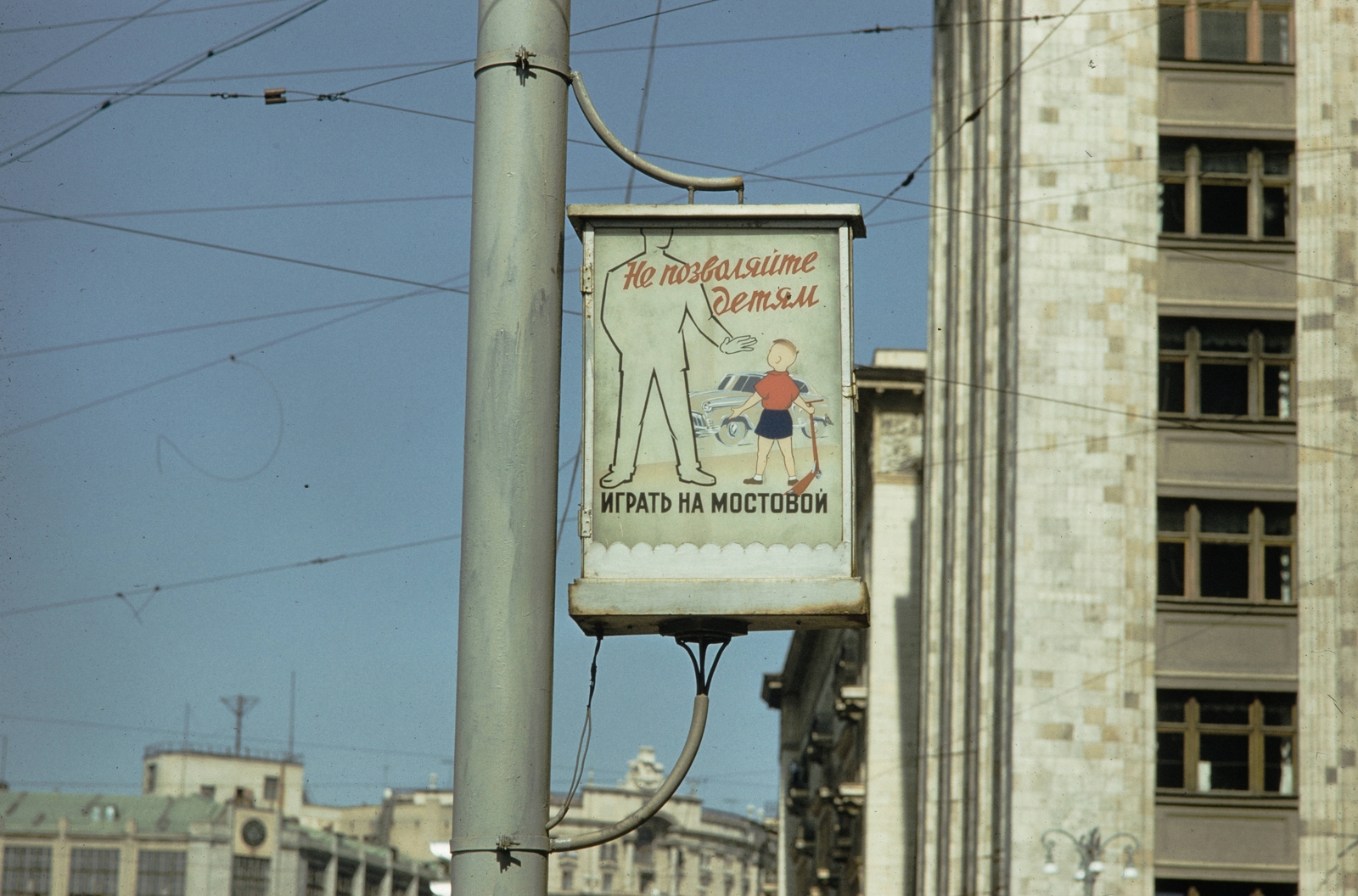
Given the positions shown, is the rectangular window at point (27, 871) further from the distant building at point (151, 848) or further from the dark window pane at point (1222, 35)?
the dark window pane at point (1222, 35)

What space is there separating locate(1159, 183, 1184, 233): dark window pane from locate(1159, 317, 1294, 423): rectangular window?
207 cm

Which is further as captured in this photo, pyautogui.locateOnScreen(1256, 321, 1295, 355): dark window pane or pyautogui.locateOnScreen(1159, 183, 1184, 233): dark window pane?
pyautogui.locateOnScreen(1159, 183, 1184, 233): dark window pane

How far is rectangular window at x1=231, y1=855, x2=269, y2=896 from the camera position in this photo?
14550cm

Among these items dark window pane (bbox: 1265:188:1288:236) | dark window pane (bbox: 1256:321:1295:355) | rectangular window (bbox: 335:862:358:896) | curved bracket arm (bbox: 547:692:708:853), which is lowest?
rectangular window (bbox: 335:862:358:896)

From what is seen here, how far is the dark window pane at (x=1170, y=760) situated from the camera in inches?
1506

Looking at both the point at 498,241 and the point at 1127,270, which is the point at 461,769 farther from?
the point at 1127,270

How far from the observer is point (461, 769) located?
4883mm

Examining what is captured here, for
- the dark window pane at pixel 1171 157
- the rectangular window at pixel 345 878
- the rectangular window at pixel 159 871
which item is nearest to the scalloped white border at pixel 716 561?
the dark window pane at pixel 1171 157

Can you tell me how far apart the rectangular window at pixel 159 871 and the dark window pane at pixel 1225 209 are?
11983 centimetres

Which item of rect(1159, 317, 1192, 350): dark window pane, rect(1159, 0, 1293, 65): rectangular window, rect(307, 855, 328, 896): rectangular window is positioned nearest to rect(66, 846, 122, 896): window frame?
rect(307, 855, 328, 896): rectangular window

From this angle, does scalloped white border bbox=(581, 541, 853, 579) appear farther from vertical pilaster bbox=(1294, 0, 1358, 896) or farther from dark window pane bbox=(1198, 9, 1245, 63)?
dark window pane bbox=(1198, 9, 1245, 63)

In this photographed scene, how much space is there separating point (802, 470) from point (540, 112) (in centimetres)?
130

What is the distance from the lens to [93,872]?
142625 mm

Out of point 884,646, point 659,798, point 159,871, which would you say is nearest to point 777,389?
point 659,798
